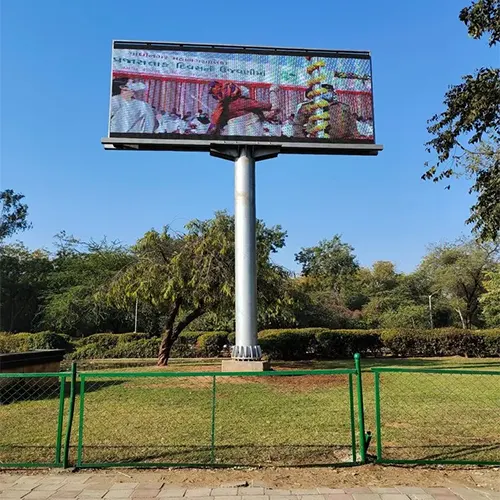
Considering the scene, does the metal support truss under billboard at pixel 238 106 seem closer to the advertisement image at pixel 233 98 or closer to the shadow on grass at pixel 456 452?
the advertisement image at pixel 233 98

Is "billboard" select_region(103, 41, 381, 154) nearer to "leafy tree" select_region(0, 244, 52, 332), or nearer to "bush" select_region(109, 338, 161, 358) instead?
"bush" select_region(109, 338, 161, 358)

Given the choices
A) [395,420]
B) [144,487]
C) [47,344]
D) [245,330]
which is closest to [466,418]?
[395,420]

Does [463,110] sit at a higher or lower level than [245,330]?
higher

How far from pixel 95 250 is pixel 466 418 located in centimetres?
3932

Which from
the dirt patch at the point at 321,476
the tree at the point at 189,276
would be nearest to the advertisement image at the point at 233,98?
the tree at the point at 189,276

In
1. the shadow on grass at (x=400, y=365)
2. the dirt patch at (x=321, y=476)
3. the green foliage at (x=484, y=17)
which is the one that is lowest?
the shadow on grass at (x=400, y=365)

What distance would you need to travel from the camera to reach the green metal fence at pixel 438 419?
5.67m

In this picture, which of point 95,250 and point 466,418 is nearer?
point 466,418

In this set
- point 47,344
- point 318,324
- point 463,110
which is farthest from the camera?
point 318,324

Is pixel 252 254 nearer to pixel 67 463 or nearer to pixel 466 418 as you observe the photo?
pixel 466 418

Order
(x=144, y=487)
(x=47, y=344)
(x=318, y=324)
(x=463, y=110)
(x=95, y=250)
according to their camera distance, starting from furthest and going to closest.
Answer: (x=95, y=250), (x=318, y=324), (x=47, y=344), (x=463, y=110), (x=144, y=487)

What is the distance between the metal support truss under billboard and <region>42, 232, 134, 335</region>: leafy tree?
630 inches

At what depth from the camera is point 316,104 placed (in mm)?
16375

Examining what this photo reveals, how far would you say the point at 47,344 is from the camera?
2445cm
